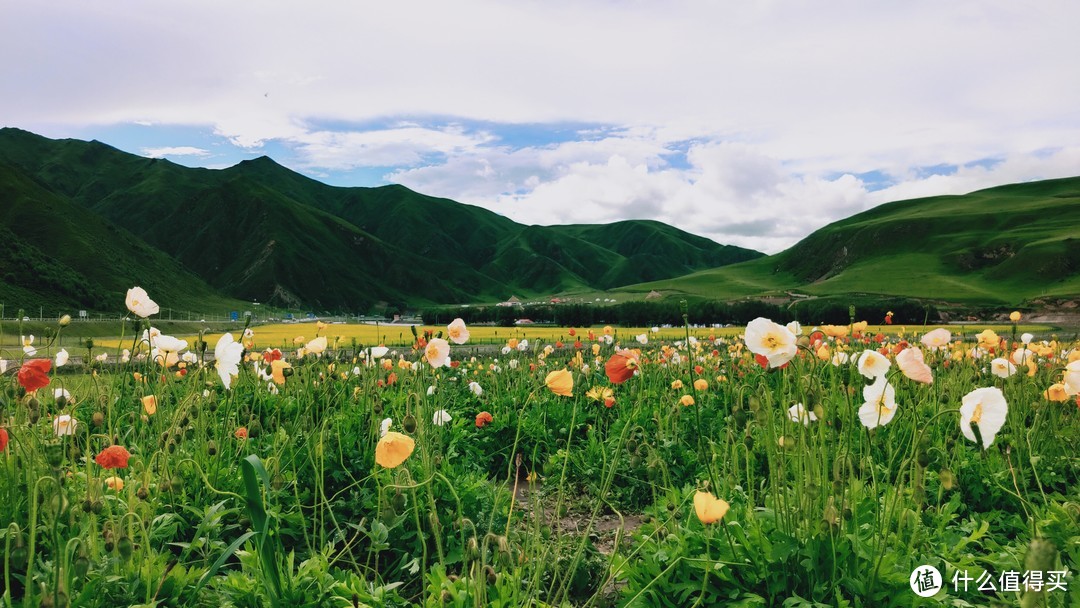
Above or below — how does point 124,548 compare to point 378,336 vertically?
below

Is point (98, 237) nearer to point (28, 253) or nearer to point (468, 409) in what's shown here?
point (28, 253)

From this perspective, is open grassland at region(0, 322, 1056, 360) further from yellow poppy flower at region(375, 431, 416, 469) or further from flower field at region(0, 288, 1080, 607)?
yellow poppy flower at region(375, 431, 416, 469)

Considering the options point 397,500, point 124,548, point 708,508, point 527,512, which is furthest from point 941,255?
point 124,548

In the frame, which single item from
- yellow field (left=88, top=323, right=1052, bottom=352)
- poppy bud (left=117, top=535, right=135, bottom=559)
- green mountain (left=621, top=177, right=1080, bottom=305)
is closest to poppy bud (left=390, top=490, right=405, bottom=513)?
poppy bud (left=117, top=535, right=135, bottom=559)

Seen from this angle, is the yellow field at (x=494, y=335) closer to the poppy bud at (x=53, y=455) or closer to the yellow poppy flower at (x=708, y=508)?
the poppy bud at (x=53, y=455)

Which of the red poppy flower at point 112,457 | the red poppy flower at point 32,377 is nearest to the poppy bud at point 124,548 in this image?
the red poppy flower at point 112,457

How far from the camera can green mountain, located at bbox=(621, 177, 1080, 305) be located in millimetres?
115312

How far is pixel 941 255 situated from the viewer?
141 m

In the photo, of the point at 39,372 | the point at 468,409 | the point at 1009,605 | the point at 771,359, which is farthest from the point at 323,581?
the point at 468,409

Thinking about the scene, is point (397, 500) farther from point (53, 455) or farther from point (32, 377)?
point (32, 377)

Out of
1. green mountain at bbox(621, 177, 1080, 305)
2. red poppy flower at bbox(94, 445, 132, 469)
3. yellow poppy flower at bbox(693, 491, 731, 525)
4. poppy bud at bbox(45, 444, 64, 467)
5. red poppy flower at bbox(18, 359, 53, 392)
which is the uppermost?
green mountain at bbox(621, 177, 1080, 305)

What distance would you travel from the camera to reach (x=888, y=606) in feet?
8.80

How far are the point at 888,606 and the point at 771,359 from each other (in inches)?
49.1

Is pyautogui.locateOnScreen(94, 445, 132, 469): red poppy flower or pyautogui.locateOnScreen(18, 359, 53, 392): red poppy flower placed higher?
pyautogui.locateOnScreen(18, 359, 53, 392): red poppy flower
